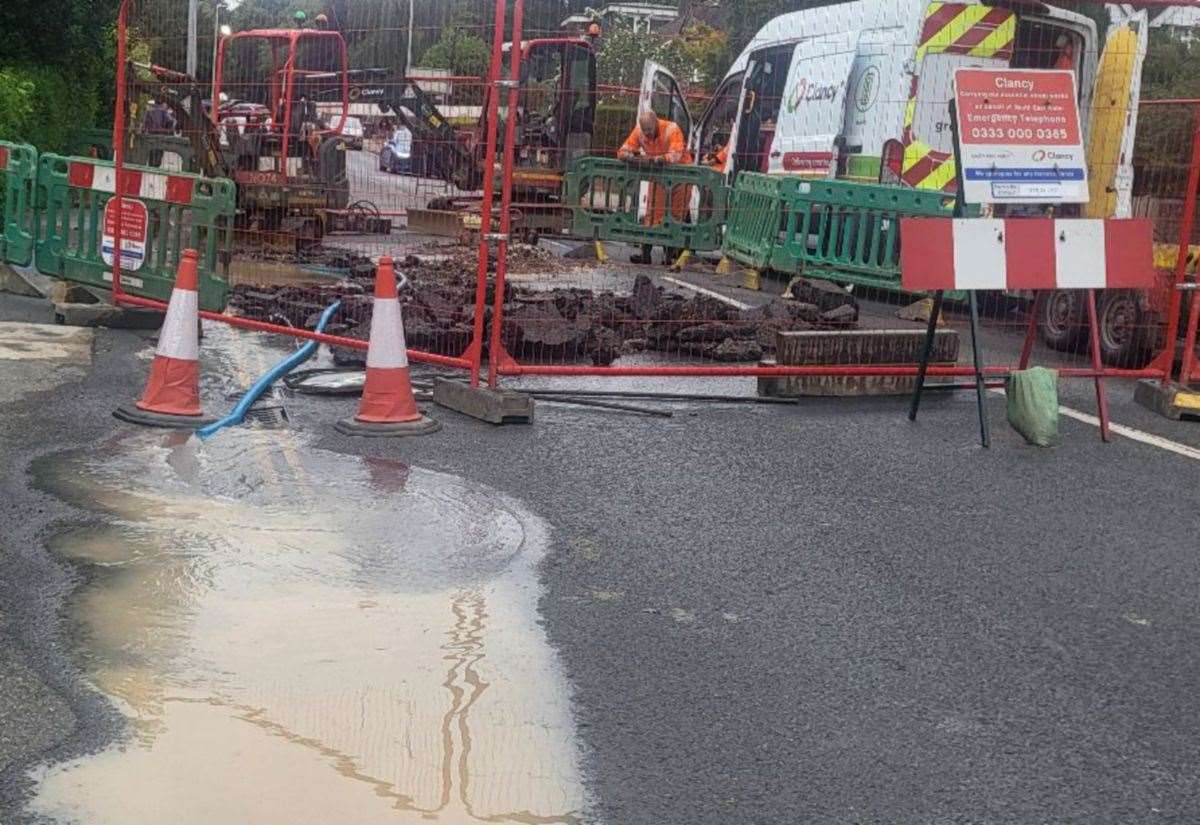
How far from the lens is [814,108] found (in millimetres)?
15586

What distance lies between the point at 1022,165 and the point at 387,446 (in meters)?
3.96

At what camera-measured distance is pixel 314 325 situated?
1090cm

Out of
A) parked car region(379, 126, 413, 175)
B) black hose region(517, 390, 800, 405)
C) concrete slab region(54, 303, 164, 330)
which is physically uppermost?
parked car region(379, 126, 413, 175)

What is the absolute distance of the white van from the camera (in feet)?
44.6

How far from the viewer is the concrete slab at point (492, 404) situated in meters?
8.25

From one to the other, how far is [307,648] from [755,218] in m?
10.4

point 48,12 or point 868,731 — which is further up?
point 48,12

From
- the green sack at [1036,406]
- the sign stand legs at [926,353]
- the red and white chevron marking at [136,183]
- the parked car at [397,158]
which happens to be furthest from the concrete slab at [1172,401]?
the red and white chevron marking at [136,183]

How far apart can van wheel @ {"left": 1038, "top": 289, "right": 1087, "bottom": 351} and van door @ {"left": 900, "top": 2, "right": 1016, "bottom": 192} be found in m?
1.58

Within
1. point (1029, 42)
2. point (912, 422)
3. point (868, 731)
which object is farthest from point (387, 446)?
point (1029, 42)

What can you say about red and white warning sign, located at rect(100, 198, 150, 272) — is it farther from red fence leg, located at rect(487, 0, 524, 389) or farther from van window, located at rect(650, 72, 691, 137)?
van window, located at rect(650, 72, 691, 137)

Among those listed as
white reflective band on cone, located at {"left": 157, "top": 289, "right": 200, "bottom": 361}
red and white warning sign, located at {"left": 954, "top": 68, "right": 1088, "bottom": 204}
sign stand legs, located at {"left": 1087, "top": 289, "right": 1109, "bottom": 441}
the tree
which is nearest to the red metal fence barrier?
sign stand legs, located at {"left": 1087, "top": 289, "right": 1109, "bottom": 441}

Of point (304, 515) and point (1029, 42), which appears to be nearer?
point (304, 515)

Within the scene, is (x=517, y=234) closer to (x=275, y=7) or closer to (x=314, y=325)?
(x=314, y=325)
